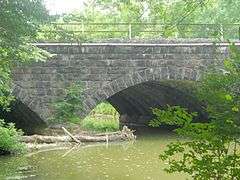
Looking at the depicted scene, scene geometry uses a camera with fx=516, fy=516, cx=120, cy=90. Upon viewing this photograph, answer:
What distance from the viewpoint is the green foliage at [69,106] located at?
15.3m

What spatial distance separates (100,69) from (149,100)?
758 centimetres

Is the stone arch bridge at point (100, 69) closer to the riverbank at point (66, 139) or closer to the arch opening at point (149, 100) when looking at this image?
the riverbank at point (66, 139)

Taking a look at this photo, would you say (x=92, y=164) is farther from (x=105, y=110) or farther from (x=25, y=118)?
(x=105, y=110)

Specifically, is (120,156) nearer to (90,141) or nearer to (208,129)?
(90,141)

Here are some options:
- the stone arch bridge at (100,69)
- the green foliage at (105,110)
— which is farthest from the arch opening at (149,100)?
the green foliage at (105,110)

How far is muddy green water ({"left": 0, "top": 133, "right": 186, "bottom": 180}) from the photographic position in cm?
938

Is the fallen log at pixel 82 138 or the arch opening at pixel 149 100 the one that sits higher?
the arch opening at pixel 149 100

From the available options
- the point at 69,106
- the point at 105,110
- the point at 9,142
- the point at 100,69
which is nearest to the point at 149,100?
the point at 100,69

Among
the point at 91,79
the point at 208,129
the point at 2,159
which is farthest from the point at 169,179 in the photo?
the point at 91,79

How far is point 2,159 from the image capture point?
1129cm

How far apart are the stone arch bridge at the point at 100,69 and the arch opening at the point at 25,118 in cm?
6

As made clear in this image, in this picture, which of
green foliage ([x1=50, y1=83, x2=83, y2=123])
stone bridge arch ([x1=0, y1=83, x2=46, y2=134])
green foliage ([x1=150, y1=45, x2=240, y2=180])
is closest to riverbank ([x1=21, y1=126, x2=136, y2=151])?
green foliage ([x1=50, y1=83, x2=83, y2=123])

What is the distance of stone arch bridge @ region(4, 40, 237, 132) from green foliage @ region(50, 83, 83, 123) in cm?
18

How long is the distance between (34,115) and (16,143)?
11.8 ft
